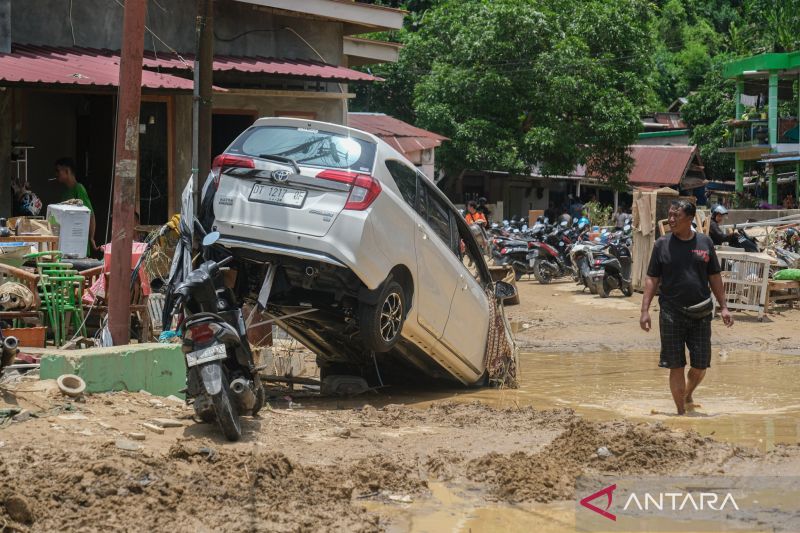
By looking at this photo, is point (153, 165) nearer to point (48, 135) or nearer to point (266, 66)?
point (48, 135)

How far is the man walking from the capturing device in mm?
9094

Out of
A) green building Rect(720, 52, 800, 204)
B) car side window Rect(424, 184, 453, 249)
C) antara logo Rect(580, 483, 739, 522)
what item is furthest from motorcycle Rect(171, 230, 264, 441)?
green building Rect(720, 52, 800, 204)

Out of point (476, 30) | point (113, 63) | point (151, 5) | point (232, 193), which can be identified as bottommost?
point (232, 193)

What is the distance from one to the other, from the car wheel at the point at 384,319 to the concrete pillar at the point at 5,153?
6779mm

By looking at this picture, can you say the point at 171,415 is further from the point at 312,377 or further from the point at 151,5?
the point at 151,5

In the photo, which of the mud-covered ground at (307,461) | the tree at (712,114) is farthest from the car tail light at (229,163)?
the tree at (712,114)

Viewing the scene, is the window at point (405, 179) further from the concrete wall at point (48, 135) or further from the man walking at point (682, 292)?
the concrete wall at point (48, 135)

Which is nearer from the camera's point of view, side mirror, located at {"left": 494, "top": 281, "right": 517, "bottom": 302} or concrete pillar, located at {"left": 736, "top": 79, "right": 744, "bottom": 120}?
side mirror, located at {"left": 494, "top": 281, "right": 517, "bottom": 302}

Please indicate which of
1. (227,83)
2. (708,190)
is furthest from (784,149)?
(227,83)

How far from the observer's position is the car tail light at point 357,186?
8422mm

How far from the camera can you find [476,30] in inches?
1379

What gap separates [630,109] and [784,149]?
9691 millimetres

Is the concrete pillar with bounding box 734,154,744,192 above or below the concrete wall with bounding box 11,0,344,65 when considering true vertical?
below

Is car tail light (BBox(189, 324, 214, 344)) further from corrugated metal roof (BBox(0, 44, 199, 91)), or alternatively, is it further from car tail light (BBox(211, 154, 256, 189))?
corrugated metal roof (BBox(0, 44, 199, 91))
